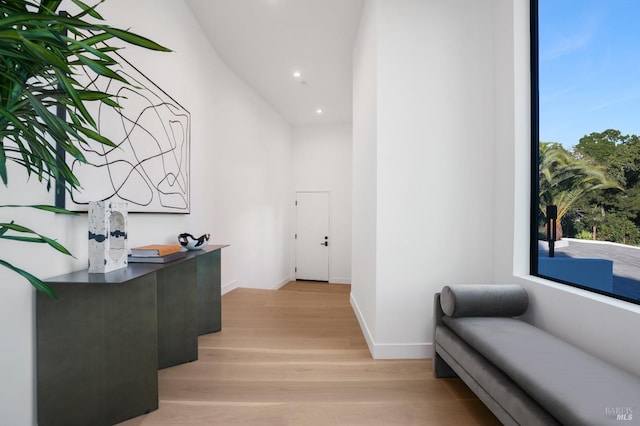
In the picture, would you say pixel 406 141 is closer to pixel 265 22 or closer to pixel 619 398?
pixel 619 398

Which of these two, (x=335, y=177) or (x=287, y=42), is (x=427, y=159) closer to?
(x=287, y=42)

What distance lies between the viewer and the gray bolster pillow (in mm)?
2020

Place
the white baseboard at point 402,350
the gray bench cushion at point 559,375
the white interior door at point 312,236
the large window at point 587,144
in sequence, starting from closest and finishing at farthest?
the gray bench cushion at point 559,375 < the large window at point 587,144 < the white baseboard at point 402,350 < the white interior door at point 312,236

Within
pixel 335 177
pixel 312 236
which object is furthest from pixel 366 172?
pixel 312 236

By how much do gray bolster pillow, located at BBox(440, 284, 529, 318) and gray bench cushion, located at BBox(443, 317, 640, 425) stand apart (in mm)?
182

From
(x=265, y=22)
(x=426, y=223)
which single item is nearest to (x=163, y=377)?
(x=426, y=223)

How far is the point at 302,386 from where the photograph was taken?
A: 2.08 m

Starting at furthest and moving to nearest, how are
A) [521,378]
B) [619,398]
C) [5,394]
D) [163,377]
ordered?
1. [163,377]
2. [5,394]
3. [521,378]
4. [619,398]

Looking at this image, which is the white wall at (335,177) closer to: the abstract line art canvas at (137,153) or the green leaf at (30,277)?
the abstract line art canvas at (137,153)

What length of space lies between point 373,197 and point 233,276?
2623 mm

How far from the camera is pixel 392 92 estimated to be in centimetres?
252

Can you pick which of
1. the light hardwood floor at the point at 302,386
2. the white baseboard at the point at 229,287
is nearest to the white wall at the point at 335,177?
the white baseboard at the point at 229,287

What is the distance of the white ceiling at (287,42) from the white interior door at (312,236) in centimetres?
225

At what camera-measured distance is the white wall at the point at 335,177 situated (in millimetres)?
6941
